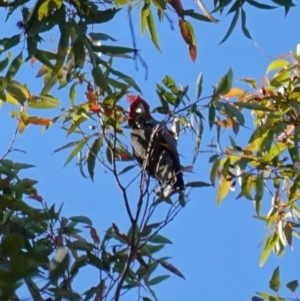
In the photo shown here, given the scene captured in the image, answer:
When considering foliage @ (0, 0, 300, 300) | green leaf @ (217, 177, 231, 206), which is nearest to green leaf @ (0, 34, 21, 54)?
foliage @ (0, 0, 300, 300)

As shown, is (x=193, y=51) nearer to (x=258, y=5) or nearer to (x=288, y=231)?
(x=258, y=5)

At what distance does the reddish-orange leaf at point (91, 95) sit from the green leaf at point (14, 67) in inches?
13.9

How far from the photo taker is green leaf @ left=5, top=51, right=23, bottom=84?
5.75 ft

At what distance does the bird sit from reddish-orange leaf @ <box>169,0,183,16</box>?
24 centimetres

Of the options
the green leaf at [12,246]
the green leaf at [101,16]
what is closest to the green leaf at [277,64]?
the green leaf at [101,16]

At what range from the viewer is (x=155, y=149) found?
2281 millimetres

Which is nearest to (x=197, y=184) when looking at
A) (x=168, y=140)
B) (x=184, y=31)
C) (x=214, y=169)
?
(x=168, y=140)

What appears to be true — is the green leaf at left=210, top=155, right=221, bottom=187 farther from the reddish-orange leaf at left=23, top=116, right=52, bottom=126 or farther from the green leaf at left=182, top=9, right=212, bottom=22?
the green leaf at left=182, top=9, right=212, bottom=22

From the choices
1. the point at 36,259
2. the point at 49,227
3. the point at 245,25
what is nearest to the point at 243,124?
the point at 245,25

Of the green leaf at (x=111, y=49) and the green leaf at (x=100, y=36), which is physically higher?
the green leaf at (x=100, y=36)

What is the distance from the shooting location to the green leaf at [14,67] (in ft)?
5.75

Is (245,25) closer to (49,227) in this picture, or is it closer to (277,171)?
(49,227)

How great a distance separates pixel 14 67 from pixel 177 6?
35 cm

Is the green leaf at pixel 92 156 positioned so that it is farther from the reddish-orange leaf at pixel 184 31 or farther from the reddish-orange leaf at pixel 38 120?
the reddish-orange leaf at pixel 184 31
